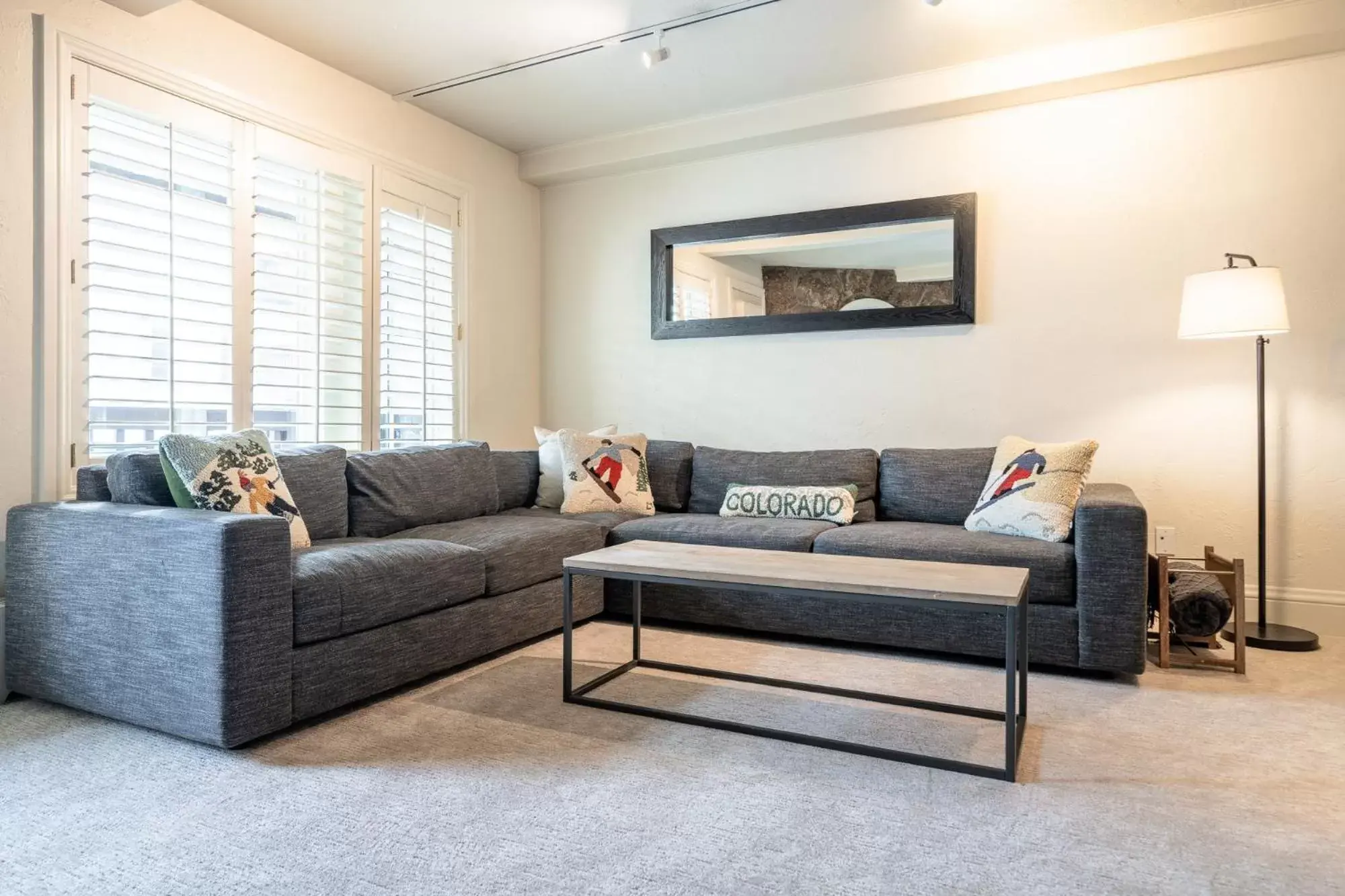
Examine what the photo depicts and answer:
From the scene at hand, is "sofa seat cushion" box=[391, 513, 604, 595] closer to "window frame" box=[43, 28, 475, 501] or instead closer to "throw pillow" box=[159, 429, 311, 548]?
"throw pillow" box=[159, 429, 311, 548]

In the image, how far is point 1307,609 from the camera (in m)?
3.34

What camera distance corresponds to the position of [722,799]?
5.93ft

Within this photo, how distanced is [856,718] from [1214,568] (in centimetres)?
181

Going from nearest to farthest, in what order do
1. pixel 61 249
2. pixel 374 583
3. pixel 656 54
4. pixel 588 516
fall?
pixel 374 583, pixel 61 249, pixel 656 54, pixel 588 516

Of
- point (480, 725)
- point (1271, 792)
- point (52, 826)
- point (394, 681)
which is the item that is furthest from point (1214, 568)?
point (52, 826)

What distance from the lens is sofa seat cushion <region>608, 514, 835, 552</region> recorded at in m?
3.24

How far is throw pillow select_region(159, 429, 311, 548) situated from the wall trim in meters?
2.67

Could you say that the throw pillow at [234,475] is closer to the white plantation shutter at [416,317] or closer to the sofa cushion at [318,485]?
the sofa cushion at [318,485]

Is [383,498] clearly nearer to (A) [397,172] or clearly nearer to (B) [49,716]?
(B) [49,716]

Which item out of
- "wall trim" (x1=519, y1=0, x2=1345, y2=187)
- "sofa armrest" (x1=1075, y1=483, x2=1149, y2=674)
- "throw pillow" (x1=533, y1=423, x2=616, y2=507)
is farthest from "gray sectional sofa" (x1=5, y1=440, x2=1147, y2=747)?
"wall trim" (x1=519, y1=0, x2=1345, y2=187)

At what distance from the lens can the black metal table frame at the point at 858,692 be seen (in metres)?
1.91

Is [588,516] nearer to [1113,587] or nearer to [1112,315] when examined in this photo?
[1113,587]

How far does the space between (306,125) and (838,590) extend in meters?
3.06

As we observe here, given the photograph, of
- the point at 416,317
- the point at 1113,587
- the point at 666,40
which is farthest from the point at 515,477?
the point at 1113,587
